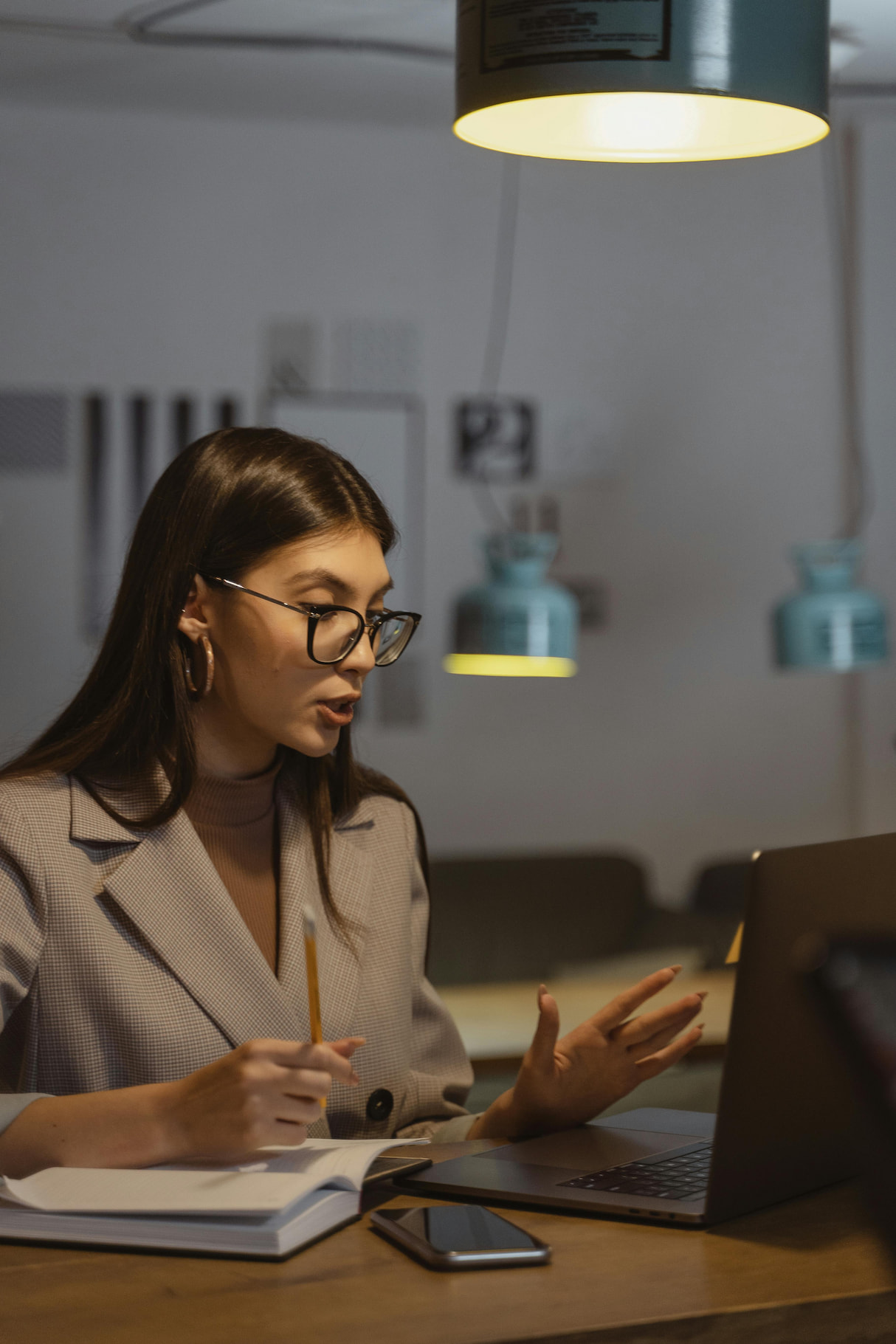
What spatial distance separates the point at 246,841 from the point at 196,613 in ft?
1.00

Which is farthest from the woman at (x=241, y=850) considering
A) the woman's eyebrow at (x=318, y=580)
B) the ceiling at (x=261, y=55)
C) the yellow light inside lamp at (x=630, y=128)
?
the ceiling at (x=261, y=55)

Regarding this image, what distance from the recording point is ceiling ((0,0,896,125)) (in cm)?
385

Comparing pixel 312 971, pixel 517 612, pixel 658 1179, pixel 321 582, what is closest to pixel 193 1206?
pixel 312 971

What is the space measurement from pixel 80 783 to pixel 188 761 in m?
0.13

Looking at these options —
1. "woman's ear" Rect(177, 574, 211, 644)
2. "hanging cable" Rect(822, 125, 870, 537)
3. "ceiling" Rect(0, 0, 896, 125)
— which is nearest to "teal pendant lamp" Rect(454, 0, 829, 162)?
"woman's ear" Rect(177, 574, 211, 644)

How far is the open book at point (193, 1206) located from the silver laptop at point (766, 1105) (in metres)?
0.13

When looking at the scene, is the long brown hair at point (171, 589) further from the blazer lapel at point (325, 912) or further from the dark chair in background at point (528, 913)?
the dark chair in background at point (528, 913)

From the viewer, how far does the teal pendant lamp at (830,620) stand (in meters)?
3.84

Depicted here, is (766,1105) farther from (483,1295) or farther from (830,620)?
(830,620)

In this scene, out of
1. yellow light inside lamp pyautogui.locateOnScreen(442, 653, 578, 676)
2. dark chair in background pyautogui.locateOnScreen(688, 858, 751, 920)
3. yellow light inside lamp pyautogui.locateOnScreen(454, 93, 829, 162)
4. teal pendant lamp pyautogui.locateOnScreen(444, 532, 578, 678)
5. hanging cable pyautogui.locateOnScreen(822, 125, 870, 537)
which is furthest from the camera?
hanging cable pyautogui.locateOnScreen(822, 125, 870, 537)

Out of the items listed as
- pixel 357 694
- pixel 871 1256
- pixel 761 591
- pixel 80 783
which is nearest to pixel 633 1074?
pixel 871 1256

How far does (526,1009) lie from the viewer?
2947mm

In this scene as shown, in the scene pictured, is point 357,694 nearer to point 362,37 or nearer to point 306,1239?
point 306,1239

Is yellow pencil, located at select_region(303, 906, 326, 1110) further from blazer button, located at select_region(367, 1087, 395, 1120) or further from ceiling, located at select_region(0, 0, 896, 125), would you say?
ceiling, located at select_region(0, 0, 896, 125)
